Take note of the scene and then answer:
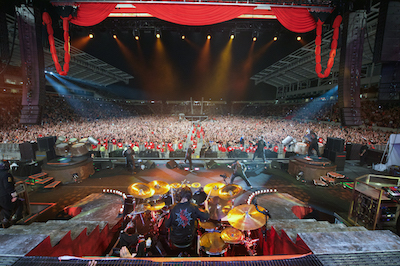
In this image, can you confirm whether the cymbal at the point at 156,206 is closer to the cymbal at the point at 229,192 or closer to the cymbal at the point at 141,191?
the cymbal at the point at 141,191

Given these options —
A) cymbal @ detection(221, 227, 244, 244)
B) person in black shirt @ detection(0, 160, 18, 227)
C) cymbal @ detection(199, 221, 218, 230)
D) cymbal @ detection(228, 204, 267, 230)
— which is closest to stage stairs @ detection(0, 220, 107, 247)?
person in black shirt @ detection(0, 160, 18, 227)

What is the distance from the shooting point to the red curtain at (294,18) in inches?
252

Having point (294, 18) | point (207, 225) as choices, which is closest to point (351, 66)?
point (294, 18)

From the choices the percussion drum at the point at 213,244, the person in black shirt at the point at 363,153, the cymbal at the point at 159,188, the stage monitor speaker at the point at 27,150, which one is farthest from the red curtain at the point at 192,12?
the person in black shirt at the point at 363,153

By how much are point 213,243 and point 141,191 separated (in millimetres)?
2000

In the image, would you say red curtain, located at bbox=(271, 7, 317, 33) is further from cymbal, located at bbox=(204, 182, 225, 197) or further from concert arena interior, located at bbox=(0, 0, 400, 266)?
cymbal, located at bbox=(204, 182, 225, 197)

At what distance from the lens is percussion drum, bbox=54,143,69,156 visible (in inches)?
298

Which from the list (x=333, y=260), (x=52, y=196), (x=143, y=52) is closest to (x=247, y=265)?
(x=333, y=260)

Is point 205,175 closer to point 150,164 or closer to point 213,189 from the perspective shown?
point 150,164

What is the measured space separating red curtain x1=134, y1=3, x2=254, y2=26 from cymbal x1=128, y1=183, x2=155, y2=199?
19.5ft

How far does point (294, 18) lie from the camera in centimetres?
654

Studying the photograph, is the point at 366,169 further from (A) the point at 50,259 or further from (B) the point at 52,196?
(B) the point at 52,196

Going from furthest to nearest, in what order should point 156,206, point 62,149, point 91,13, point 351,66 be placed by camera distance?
point 62,149
point 91,13
point 351,66
point 156,206

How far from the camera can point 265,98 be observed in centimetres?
3562
